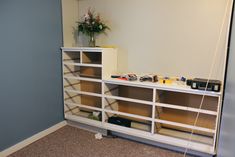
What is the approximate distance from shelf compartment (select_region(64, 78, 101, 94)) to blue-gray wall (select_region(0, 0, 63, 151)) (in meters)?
0.14

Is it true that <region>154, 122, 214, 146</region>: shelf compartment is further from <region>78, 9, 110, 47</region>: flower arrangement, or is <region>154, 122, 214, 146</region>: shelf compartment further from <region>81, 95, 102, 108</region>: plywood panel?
<region>78, 9, 110, 47</region>: flower arrangement

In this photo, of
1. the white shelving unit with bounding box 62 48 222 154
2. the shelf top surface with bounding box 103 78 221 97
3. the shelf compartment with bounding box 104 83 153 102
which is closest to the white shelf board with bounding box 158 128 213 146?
the white shelving unit with bounding box 62 48 222 154

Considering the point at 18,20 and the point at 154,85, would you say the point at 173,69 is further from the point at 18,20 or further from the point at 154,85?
the point at 18,20

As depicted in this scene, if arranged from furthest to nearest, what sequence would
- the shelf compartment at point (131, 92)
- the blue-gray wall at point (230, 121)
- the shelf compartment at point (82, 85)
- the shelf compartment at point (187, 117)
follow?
the shelf compartment at point (82, 85)
the shelf compartment at point (131, 92)
the shelf compartment at point (187, 117)
the blue-gray wall at point (230, 121)

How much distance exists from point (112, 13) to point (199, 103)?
179 centimetres

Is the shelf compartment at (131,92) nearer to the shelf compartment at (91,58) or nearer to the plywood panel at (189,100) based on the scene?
the plywood panel at (189,100)

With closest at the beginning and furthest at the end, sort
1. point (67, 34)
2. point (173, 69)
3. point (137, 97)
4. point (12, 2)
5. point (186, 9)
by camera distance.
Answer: point (12, 2) → point (186, 9) → point (173, 69) → point (137, 97) → point (67, 34)

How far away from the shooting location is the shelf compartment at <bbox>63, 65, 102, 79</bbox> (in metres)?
2.86

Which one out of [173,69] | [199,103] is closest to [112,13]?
[173,69]

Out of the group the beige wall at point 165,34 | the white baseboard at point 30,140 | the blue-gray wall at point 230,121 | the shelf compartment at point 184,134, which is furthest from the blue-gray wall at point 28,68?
the blue-gray wall at point 230,121

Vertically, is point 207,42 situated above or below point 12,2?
below

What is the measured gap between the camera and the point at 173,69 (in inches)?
95.9

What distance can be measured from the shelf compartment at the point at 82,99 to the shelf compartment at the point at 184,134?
1078 mm

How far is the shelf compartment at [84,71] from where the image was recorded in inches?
112
